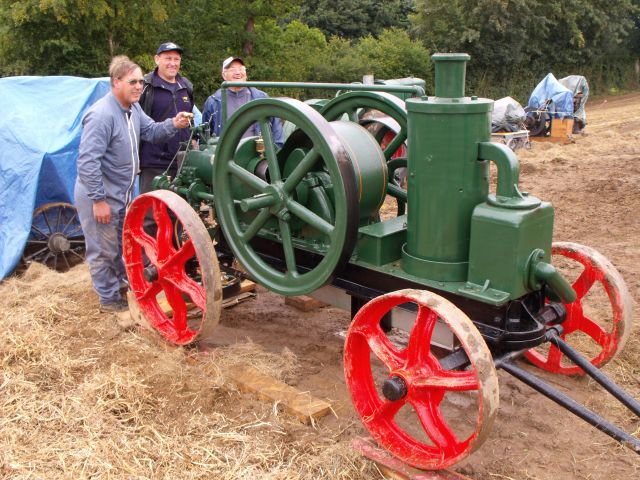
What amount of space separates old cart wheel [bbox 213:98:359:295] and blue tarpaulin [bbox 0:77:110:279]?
9.01ft

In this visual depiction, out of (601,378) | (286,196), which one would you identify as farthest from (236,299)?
(601,378)

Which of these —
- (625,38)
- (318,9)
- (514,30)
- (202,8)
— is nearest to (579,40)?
(514,30)

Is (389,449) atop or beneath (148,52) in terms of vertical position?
beneath

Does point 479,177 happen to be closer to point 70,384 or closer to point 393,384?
point 393,384

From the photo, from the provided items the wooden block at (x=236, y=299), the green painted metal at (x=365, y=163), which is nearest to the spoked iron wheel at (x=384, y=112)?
the green painted metal at (x=365, y=163)

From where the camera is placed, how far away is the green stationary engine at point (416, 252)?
276cm

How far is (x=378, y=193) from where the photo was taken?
132 inches

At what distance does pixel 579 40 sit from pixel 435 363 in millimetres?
26775

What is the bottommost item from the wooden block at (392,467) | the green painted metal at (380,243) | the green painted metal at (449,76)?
the wooden block at (392,467)

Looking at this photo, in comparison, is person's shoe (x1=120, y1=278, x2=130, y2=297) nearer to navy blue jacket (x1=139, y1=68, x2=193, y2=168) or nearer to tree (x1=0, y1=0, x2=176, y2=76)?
navy blue jacket (x1=139, y1=68, x2=193, y2=168)

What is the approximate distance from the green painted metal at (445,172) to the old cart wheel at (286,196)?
29 centimetres

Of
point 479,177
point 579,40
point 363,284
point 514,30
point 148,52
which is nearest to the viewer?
point 479,177

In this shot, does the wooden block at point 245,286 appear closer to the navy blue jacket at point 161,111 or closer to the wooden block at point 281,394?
the navy blue jacket at point 161,111

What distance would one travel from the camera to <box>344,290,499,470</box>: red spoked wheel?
98.9 inches
